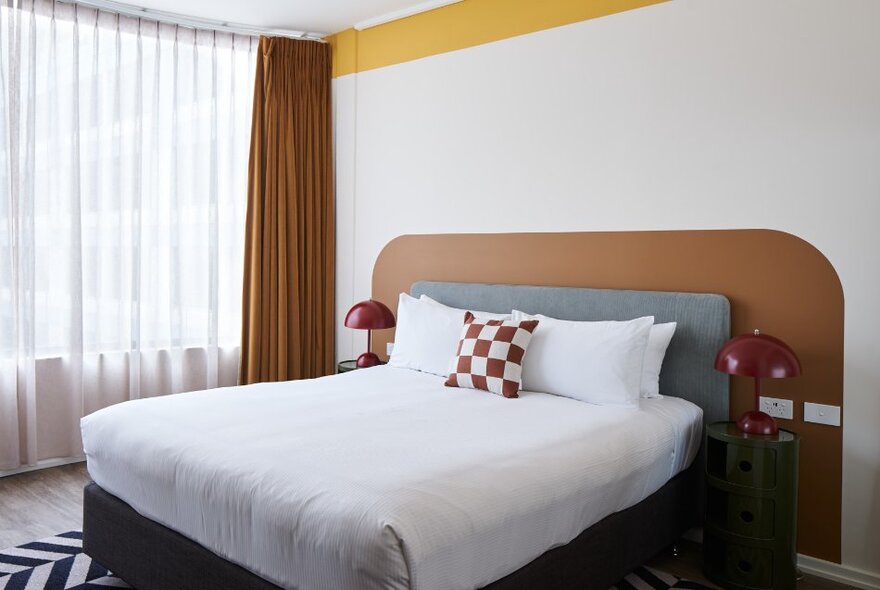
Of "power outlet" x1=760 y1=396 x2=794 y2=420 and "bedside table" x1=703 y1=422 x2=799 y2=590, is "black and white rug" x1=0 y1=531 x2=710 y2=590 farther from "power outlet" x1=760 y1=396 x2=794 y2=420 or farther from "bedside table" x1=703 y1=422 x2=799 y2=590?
"power outlet" x1=760 y1=396 x2=794 y2=420

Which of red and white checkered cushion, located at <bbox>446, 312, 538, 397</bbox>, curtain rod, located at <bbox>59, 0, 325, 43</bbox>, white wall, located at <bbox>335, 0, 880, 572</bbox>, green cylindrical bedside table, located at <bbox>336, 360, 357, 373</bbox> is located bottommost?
green cylindrical bedside table, located at <bbox>336, 360, 357, 373</bbox>

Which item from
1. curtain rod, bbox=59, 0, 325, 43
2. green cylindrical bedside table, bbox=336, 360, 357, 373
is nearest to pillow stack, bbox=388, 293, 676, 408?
green cylindrical bedside table, bbox=336, 360, 357, 373

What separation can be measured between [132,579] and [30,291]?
2126 mm

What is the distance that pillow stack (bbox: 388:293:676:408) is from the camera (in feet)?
10.2

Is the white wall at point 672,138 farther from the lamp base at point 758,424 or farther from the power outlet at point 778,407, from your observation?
the lamp base at point 758,424

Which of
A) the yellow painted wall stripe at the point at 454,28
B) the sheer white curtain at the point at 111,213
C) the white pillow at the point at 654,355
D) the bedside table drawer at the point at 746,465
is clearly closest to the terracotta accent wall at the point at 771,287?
the white pillow at the point at 654,355

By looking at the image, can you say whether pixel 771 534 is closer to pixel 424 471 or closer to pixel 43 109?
pixel 424 471

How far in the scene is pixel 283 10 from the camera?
4445 millimetres

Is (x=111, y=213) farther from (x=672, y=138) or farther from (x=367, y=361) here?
(x=672, y=138)

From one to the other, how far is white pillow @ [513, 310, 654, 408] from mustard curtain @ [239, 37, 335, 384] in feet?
6.71

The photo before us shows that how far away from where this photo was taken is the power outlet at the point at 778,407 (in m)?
3.02

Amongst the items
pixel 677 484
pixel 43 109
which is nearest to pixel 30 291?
pixel 43 109

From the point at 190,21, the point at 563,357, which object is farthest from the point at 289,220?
the point at 563,357

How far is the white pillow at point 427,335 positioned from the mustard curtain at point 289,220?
1.11m
